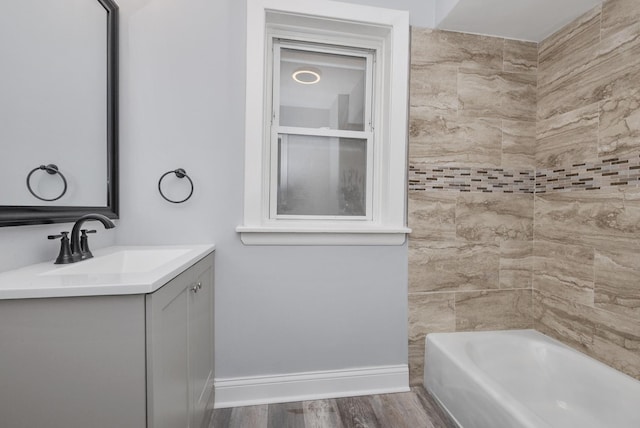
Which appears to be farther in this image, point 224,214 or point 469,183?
point 469,183

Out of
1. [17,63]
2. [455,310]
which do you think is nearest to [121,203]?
[17,63]

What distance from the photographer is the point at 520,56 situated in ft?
6.20

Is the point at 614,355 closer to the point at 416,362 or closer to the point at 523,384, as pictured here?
the point at 523,384

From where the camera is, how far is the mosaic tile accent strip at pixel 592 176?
1.40 m

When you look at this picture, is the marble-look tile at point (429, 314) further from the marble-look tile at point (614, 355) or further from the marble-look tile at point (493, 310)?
the marble-look tile at point (614, 355)

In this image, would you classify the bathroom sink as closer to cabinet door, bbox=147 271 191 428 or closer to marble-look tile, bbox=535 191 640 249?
cabinet door, bbox=147 271 191 428

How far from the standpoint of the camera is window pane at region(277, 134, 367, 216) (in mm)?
1829

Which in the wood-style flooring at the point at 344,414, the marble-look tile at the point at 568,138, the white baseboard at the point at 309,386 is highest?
the marble-look tile at the point at 568,138

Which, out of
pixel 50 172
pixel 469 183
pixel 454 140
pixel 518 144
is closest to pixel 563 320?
pixel 469 183

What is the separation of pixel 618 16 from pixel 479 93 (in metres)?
0.64

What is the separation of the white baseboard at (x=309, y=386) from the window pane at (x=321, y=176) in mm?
941

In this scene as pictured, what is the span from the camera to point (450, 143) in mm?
1817

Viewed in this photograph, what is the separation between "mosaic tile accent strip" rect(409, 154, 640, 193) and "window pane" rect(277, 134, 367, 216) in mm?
335

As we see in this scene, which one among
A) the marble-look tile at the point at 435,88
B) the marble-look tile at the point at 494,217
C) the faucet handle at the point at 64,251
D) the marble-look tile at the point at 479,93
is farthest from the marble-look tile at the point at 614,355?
the faucet handle at the point at 64,251
